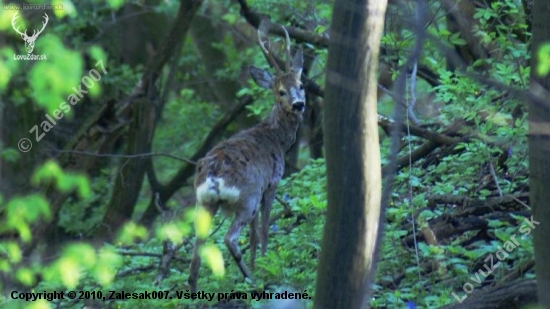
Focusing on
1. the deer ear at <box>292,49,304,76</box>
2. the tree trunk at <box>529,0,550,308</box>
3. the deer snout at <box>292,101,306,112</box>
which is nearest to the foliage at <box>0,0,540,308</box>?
the tree trunk at <box>529,0,550,308</box>

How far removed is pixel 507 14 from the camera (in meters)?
10.5

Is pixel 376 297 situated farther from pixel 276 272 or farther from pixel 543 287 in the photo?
pixel 543 287

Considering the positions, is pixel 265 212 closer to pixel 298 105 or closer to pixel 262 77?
pixel 298 105

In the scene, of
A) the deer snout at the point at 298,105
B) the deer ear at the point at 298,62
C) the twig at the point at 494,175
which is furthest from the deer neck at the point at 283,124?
the twig at the point at 494,175

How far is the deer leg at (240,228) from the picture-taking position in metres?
8.74

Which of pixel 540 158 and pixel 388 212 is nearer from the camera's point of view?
pixel 540 158

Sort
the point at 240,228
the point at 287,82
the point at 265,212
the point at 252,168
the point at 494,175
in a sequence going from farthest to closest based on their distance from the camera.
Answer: the point at 287,82, the point at 265,212, the point at 494,175, the point at 252,168, the point at 240,228

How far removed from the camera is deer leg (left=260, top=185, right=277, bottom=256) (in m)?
9.44

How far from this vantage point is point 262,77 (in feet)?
35.6

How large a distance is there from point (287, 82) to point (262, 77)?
18.3 inches

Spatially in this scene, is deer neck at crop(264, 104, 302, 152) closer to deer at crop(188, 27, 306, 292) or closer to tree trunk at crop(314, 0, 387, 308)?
deer at crop(188, 27, 306, 292)

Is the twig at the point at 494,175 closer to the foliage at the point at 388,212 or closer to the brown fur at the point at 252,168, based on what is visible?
the foliage at the point at 388,212

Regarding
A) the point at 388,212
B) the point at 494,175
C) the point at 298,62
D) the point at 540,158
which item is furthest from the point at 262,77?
the point at 540,158

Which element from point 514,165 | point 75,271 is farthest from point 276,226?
point 75,271
